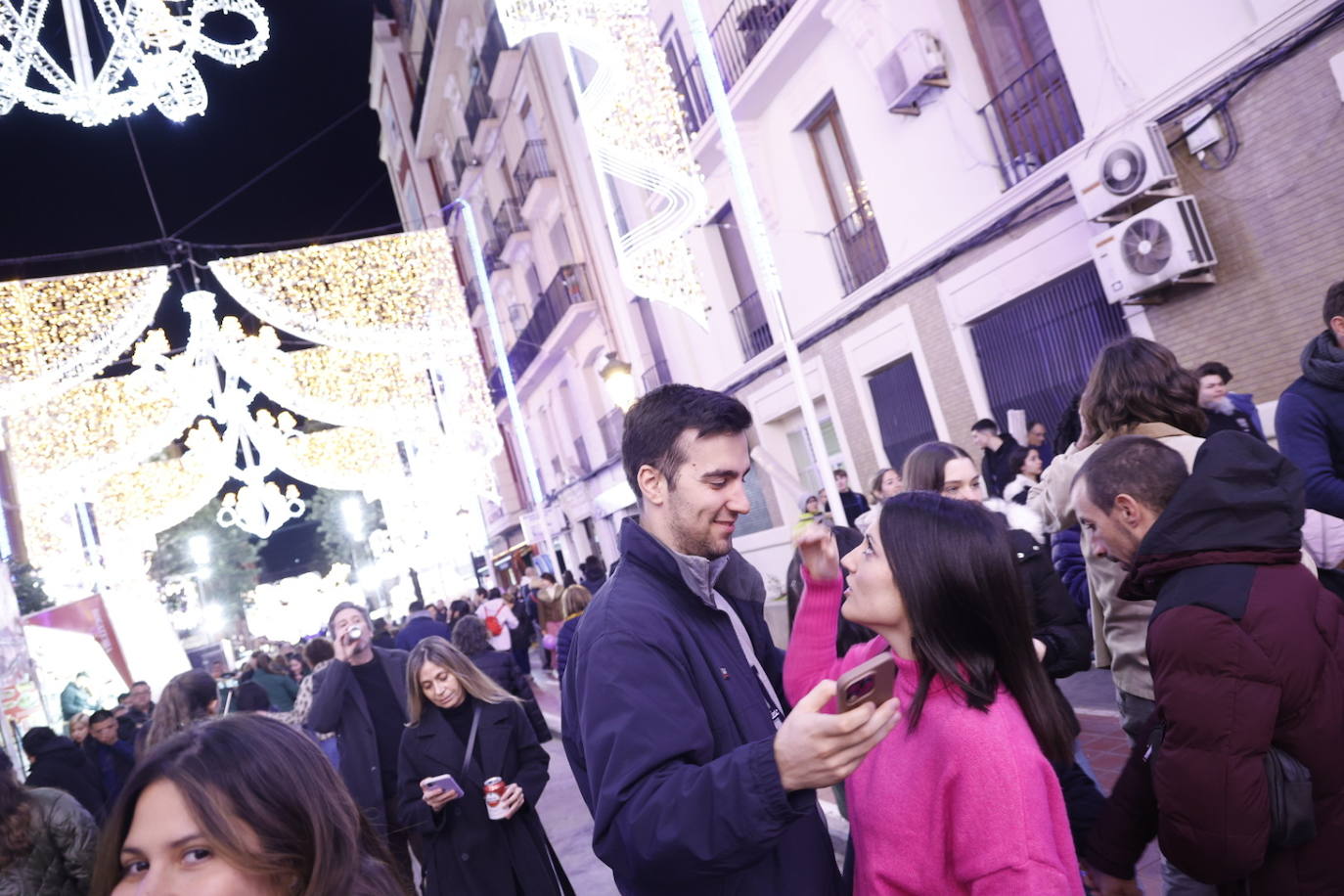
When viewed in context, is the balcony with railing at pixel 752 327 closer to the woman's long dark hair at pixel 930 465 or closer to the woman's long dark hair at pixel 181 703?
the woman's long dark hair at pixel 181 703

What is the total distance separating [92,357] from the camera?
35.0 ft

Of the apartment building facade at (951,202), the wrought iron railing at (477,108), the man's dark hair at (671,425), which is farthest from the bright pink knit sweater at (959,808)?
the wrought iron railing at (477,108)

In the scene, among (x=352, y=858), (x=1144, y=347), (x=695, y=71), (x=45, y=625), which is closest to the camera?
(x=352, y=858)

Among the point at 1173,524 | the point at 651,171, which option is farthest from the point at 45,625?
the point at 1173,524

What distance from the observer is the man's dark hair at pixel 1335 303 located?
11.9 ft

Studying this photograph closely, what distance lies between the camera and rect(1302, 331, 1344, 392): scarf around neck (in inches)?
145

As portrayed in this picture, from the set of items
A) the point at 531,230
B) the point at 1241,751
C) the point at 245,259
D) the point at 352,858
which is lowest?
the point at 1241,751

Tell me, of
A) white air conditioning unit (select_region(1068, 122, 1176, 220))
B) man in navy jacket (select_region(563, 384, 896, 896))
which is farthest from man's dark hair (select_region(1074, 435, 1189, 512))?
white air conditioning unit (select_region(1068, 122, 1176, 220))

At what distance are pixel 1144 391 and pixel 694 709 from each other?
202 centimetres

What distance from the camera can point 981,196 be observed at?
33.4 ft

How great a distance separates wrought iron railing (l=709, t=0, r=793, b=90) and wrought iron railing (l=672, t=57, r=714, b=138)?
361mm

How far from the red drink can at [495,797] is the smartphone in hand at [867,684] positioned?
2.99m

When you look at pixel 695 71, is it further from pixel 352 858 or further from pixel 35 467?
pixel 352 858

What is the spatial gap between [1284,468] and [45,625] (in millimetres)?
15109
